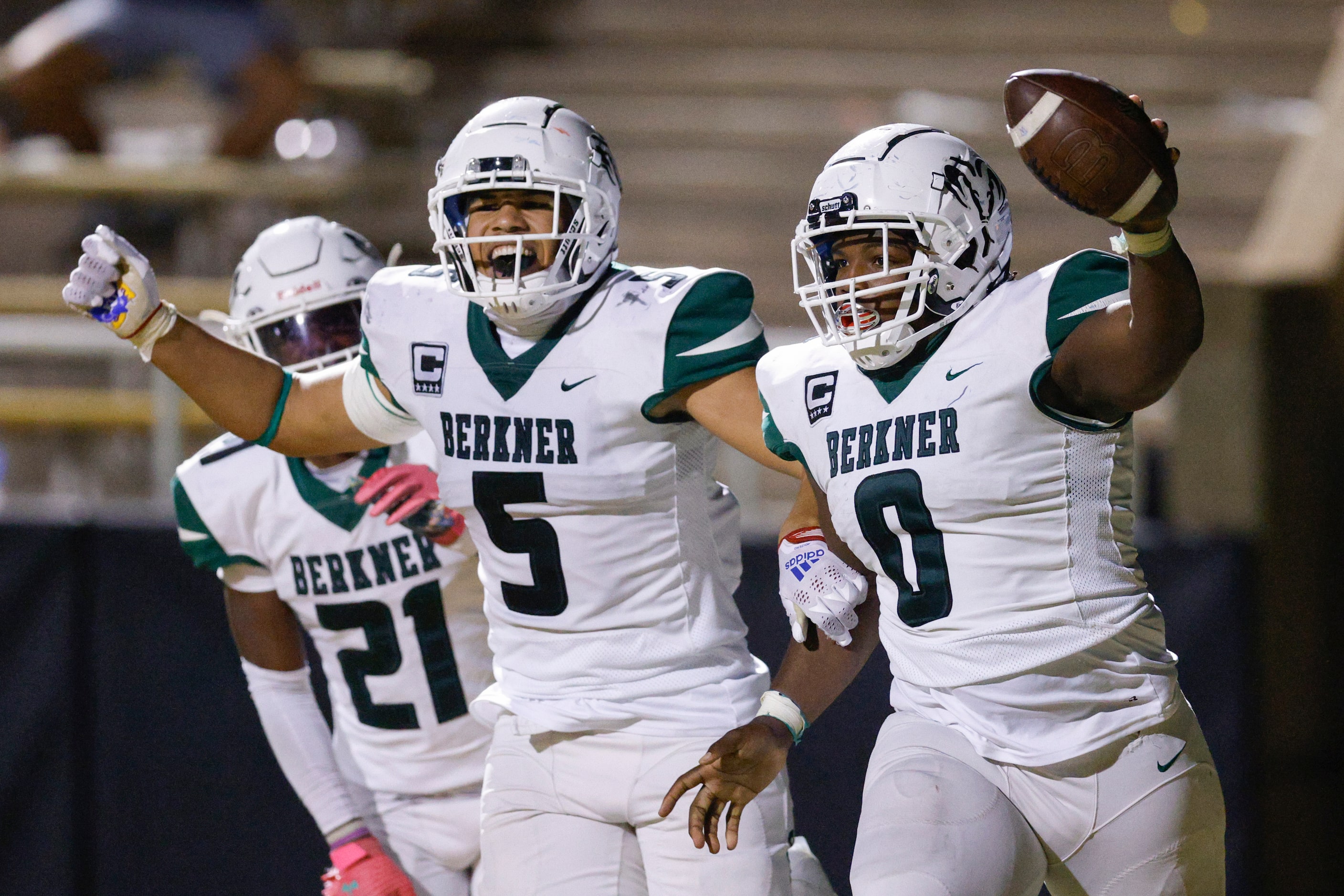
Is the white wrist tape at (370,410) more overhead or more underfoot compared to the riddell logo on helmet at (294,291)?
more underfoot

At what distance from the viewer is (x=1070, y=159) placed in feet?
5.69

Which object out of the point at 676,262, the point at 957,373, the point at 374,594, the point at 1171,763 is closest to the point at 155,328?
the point at 374,594

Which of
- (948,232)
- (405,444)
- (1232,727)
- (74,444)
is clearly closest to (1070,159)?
(948,232)

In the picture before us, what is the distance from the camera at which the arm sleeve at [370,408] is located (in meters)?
2.48

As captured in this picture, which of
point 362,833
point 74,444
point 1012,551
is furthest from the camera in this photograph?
point 74,444

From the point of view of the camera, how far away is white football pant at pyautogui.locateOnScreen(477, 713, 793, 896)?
2201mm

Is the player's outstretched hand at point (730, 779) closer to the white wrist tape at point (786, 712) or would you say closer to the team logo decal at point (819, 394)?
the white wrist tape at point (786, 712)

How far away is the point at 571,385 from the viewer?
2279mm

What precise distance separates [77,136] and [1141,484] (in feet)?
14.9

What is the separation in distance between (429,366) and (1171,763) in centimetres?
123

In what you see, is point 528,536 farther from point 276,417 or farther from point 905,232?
point 905,232

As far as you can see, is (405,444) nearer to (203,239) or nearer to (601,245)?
(601,245)

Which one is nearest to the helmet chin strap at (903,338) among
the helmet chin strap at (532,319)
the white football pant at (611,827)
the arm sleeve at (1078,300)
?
the arm sleeve at (1078,300)

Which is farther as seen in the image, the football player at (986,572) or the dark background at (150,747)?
the dark background at (150,747)
